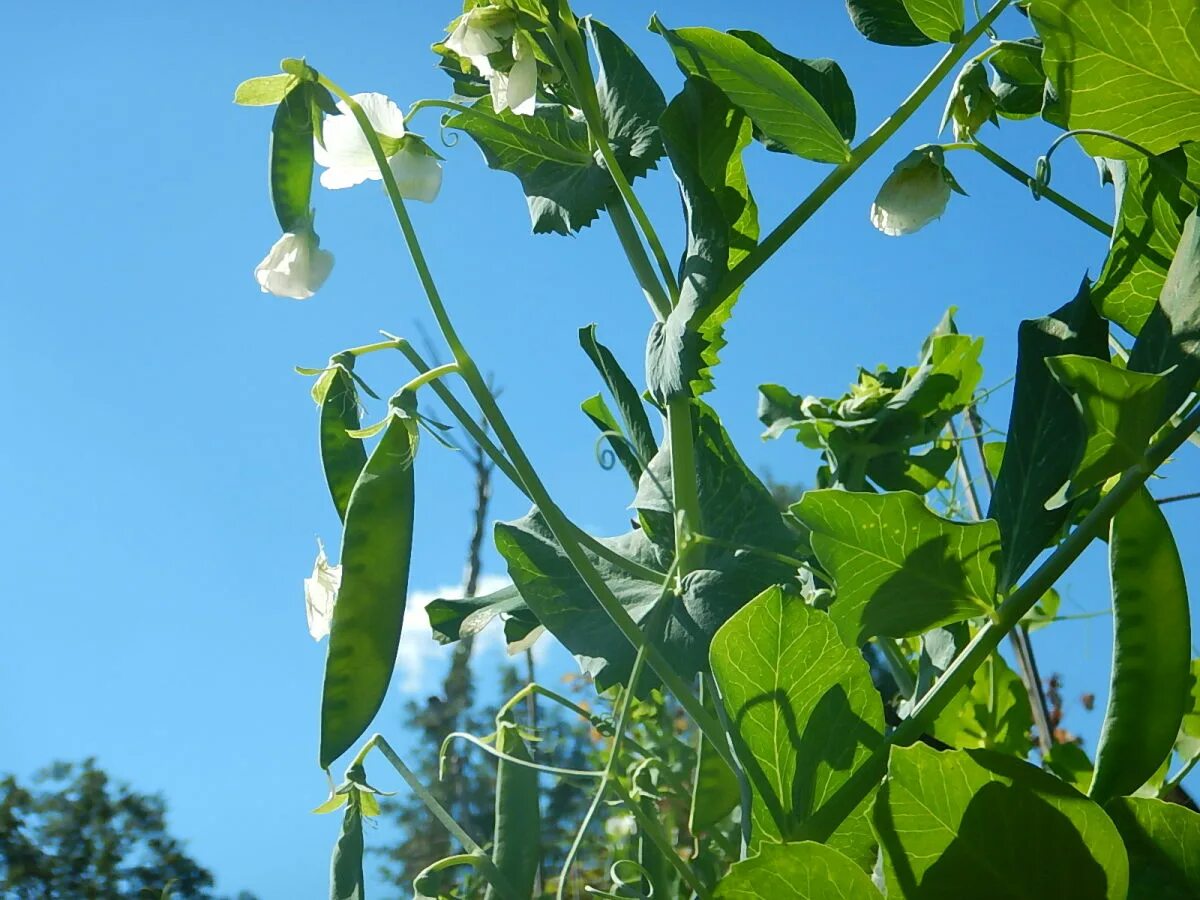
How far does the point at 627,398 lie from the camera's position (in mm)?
A: 495

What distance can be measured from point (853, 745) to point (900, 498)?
86mm

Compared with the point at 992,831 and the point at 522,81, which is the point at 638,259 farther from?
the point at 992,831

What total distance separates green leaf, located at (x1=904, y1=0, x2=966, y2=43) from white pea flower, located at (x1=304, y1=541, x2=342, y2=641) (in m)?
0.34

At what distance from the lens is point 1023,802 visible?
0.95ft

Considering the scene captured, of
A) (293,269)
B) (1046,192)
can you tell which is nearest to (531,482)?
(293,269)

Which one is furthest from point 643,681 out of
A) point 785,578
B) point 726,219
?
point 726,219

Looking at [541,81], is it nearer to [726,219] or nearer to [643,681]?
[726,219]

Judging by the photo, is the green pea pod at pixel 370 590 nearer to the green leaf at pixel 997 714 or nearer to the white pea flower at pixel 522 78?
the white pea flower at pixel 522 78

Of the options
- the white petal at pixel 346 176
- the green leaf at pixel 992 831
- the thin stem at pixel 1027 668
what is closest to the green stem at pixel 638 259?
the white petal at pixel 346 176

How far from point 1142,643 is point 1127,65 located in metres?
0.19

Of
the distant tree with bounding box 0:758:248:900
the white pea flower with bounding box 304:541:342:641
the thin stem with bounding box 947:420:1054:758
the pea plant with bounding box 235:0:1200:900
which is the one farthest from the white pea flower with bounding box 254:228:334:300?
the distant tree with bounding box 0:758:248:900

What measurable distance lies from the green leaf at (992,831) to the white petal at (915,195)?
26 centimetres

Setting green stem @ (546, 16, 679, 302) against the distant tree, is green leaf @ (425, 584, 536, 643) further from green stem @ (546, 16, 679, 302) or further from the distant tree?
the distant tree

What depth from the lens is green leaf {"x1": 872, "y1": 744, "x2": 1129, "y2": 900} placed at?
29cm
